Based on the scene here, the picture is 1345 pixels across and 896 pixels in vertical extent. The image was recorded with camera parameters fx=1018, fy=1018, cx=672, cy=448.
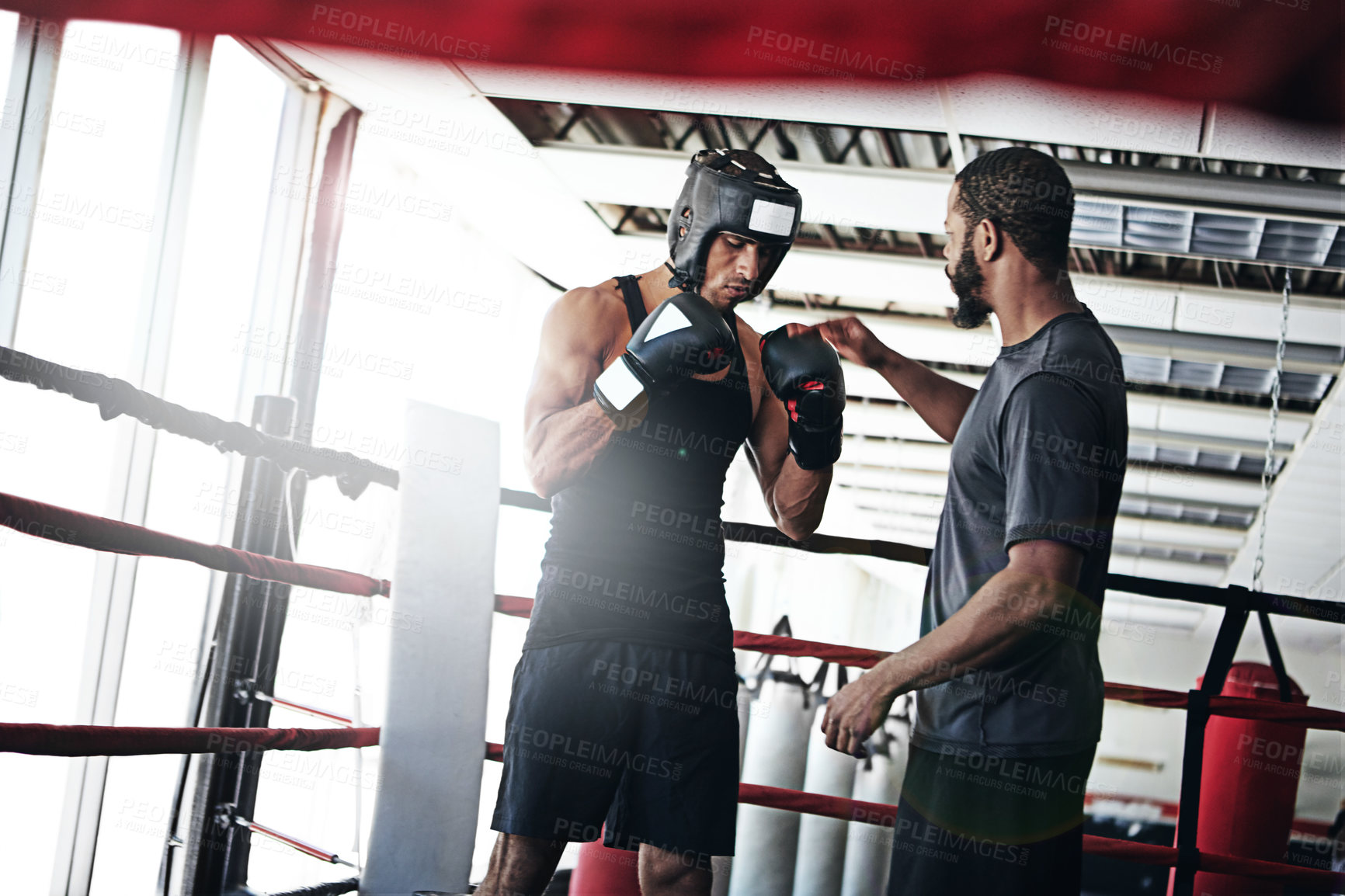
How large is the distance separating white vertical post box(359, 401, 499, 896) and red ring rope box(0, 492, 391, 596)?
0.53ft

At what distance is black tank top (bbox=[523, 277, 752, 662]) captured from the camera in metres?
1.50

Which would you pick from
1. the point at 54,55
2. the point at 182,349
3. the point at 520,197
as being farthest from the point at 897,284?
the point at 54,55

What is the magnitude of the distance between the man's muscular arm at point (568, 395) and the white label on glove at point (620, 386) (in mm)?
36

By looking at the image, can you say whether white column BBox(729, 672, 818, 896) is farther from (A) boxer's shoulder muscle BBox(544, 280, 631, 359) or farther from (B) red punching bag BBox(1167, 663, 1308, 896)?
(A) boxer's shoulder muscle BBox(544, 280, 631, 359)

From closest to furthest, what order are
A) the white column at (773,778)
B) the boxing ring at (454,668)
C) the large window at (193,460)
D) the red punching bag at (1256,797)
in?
1. the boxing ring at (454,668)
2. the red punching bag at (1256,797)
3. the white column at (773,778)
4. the large window at (193,460)

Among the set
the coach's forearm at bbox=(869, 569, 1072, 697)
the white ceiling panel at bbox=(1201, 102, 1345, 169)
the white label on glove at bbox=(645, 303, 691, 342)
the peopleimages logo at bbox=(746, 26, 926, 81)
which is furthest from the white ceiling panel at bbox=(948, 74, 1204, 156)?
the coach's forearm at bbox=(869, 569, 1072, 697)

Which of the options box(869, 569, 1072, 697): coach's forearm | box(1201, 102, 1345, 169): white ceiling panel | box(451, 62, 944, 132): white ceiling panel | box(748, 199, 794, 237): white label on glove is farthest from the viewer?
box(451, 62, 944, 132): white ceiling panel

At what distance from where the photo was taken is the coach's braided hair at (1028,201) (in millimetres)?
1414

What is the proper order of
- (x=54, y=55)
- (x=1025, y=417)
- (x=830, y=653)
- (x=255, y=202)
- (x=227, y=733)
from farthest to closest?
(x=255, y=202) → (x=54, y=55) → (x=830, y=653) → (x=227, y=733) → (x=1025, y=417)

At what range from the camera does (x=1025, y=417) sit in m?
1.32

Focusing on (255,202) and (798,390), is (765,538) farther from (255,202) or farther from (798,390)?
(255,202)

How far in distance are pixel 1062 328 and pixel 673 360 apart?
537 millimetres

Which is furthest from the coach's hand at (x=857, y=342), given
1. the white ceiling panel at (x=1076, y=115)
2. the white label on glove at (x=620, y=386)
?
the white ceiling panel at (x=1076, y=115)

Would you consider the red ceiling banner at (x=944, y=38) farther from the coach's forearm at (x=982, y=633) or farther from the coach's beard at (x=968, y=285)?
the coach's forearm at (x=982, y=633)
